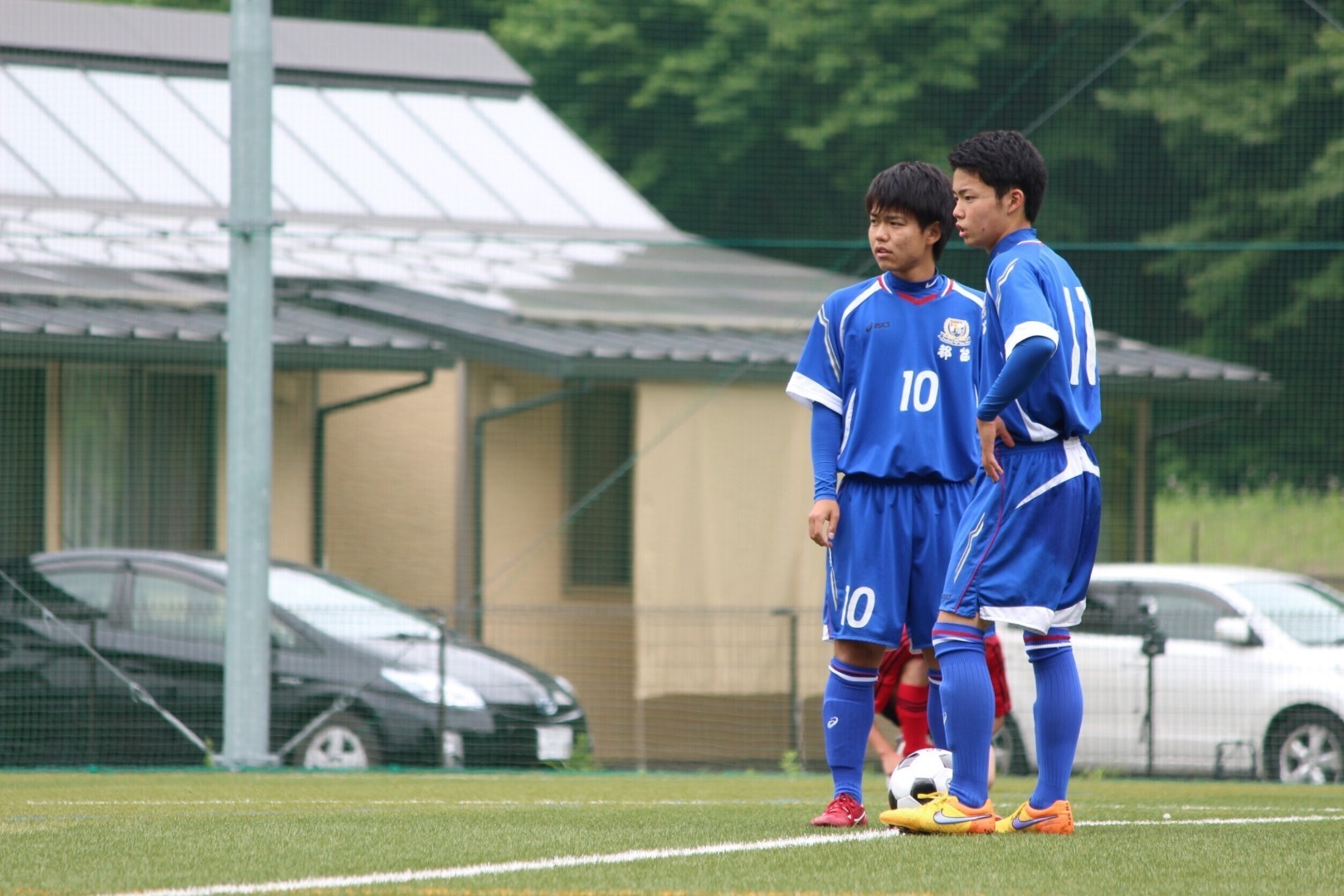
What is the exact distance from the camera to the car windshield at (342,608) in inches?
408

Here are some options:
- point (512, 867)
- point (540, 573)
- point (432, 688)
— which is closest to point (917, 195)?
point (512, 867)

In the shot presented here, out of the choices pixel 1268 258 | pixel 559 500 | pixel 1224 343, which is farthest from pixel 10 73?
pixel 1224 343

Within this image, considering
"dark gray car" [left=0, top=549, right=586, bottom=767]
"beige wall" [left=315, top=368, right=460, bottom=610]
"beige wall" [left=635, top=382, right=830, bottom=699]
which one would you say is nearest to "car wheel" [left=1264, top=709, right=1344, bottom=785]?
"beige wall" [left=635, top=382, right=830, bottom=699]

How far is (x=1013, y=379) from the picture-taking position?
436cm

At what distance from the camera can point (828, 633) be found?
5.00 metres

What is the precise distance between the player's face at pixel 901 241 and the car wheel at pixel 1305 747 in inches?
268

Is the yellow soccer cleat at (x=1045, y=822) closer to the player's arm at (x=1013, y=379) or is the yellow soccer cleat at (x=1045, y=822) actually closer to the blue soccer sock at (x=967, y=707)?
the blue soccer sock at (x=967, y=707)

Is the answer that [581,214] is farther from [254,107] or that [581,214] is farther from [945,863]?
[945,863]

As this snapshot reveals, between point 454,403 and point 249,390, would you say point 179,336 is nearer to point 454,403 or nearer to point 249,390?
point 454,403

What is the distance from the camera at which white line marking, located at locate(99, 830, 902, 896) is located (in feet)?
11.9

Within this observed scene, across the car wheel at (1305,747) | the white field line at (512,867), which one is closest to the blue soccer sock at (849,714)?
the white field line at (512,867)

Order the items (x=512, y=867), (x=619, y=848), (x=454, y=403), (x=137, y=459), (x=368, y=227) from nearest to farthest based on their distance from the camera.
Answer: (x=512, y=867), (x=619, y=848), (x=137, y=459), (x=454, y=403), (x=368, y=227)

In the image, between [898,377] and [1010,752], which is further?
[1010,752]

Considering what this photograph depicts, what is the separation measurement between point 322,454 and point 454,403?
0.97 m
